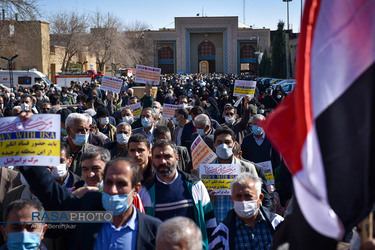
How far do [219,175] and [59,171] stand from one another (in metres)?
1.54

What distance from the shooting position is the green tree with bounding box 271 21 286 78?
47156 millimetres

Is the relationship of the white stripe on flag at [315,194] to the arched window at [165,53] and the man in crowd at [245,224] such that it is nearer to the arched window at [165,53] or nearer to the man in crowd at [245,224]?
the man in crowd at [245,224]

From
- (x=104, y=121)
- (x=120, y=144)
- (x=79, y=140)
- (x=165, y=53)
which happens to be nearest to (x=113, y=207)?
(x=79, y=140)

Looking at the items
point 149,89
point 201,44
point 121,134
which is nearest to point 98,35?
point 201,44

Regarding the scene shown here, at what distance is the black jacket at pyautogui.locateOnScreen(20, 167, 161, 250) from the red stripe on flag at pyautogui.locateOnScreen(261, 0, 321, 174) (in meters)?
1.72

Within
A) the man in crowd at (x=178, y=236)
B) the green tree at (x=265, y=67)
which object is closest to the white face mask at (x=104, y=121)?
the man in crowd at (x=178, y=236)

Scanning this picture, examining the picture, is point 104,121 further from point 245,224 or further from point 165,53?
point 165,53

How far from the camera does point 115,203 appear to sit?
3.15 meters

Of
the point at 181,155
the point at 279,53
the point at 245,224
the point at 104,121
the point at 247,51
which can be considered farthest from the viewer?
the point at 247,51

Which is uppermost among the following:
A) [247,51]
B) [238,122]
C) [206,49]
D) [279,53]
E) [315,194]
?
[206,49]

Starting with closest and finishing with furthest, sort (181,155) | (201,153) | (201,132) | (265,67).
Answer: (201,153) < (181,155) < (201,132) < (265,67)

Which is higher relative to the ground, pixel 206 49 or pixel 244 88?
pixel 206 49

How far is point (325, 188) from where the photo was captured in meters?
1.57

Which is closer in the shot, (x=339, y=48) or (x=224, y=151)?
(x=339, y=48)
